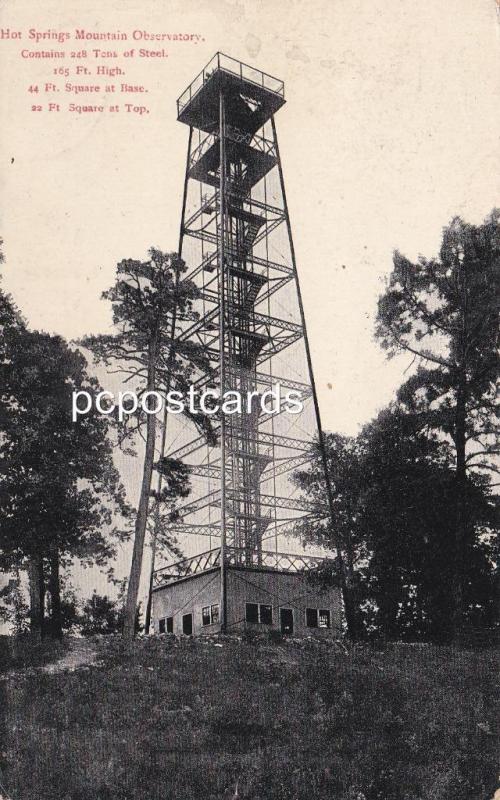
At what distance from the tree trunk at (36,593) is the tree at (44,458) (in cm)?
3

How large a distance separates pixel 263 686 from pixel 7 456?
396 inches

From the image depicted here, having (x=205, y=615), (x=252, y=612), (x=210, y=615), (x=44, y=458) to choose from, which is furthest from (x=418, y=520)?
(x=44, y=458)

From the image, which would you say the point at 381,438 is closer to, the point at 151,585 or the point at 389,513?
the point at 389,513

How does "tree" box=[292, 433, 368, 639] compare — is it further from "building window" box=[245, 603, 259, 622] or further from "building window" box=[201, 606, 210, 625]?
"building window" box=[201, 606, 210, 625]

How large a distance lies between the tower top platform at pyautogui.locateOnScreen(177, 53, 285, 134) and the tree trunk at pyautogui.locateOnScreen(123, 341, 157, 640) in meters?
8.26

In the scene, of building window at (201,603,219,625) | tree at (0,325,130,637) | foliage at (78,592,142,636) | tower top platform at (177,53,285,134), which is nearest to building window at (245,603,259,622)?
building window at (201,603,219,625)

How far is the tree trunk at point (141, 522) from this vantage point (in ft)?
66.3

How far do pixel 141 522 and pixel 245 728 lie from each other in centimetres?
733

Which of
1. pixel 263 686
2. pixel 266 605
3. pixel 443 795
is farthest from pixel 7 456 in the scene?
pixel 443 795

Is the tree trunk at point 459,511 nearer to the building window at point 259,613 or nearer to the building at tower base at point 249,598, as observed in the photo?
the building at tower base at point 249,598

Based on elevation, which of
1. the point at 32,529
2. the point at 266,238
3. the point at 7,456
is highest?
the point at 266,238

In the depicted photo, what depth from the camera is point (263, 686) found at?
16531mm

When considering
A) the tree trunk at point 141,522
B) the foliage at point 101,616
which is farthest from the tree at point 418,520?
the foliage at point 101,616

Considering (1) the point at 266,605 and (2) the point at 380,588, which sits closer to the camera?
(1) the point at 266,605
